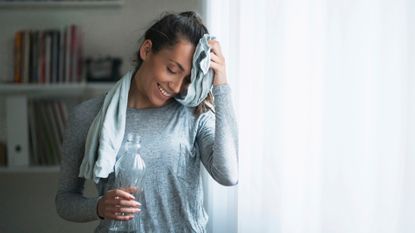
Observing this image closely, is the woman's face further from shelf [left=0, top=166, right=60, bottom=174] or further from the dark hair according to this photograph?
shelf [left=0, top=166, right=60, bottom=174]

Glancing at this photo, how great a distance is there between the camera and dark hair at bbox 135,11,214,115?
1.36 meters

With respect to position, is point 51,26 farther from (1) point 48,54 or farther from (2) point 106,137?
(2) point 106,137

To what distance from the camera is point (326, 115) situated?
1098 mm

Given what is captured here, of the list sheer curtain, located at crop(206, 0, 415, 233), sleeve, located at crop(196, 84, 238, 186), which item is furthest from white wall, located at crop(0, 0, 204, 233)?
sleeve, located at crop(196, 84, 238, 186)

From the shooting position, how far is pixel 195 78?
52.1 inches

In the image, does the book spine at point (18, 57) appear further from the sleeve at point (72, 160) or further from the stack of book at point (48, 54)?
the sleeve at point (72, 160)

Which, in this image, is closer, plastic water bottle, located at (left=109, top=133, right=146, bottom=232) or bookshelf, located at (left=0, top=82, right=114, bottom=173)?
plastic water bottle, located at (left=109, top=133, right=146, bottom=232)

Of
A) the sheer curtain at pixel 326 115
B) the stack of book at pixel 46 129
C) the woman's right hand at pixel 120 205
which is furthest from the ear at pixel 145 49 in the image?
the stack of book at pixel 46 129

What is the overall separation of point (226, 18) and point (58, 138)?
1141 millimetres

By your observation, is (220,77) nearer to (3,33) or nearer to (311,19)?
(311,19)

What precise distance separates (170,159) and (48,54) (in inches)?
50.9

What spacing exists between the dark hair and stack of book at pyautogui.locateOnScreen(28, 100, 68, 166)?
118 centimetres

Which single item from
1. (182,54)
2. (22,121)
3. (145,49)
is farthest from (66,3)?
(182,54)

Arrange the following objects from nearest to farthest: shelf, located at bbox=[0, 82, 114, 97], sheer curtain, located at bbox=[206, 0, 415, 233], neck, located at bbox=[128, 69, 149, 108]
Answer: sheer curtain, located at bbox=[206, 0, 415, 233]
neck, located at bbox=[128, 69, 149, 108]
shelf, located at bbox=[0, 82, 114, 97]
